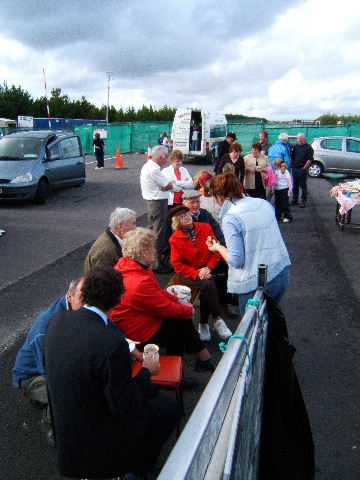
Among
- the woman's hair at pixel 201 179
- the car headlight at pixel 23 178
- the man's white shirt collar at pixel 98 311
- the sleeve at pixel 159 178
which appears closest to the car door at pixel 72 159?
the car headlight at pixel 23 178

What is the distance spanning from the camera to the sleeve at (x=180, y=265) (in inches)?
199

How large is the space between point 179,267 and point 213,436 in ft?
12.5

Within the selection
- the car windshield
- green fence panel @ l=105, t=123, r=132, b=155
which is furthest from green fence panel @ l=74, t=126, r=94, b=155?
the car windshield

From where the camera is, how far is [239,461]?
1.64 meters

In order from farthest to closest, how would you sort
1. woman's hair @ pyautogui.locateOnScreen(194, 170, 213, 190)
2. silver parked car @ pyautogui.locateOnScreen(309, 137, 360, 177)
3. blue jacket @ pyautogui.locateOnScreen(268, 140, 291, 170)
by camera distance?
silver parked car @ pyautogui.locateOnScreen(309, 137, 360, 177) → blue jacket @ pyautogui.locateOnScreen(268, 140, 291, 170) → woman's hair @ pyautogui.locateOnScreen(194, 170, 213, 190)

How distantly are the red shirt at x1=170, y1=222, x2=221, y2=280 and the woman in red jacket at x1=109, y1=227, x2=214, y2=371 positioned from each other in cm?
122

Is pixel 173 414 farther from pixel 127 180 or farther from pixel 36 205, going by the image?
pixel 127 180

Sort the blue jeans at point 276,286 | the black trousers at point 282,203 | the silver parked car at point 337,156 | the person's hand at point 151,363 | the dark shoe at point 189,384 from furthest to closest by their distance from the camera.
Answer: the silver parked car at point 337,156 → the black trousers at point 282,203 → the dark shoe at point 189,384 → the blue jeans at point 276,286 → the person's hand at point 151,363

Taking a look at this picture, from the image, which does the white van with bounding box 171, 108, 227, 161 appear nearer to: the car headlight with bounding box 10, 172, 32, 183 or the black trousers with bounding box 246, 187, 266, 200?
the car headlight with bounding box 10, 172, 32, 183

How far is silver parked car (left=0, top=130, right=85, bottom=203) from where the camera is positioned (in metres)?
12.6

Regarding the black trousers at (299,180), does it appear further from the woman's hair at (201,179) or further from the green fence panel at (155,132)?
the green fence panel at (155,132)

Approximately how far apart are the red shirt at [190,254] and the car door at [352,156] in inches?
669

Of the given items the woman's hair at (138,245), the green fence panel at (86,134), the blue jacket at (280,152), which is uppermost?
the green fence panel at (86,134)

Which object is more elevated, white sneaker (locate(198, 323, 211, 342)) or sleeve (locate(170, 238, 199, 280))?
sleeve (locate(170, 238, 199, 280))
